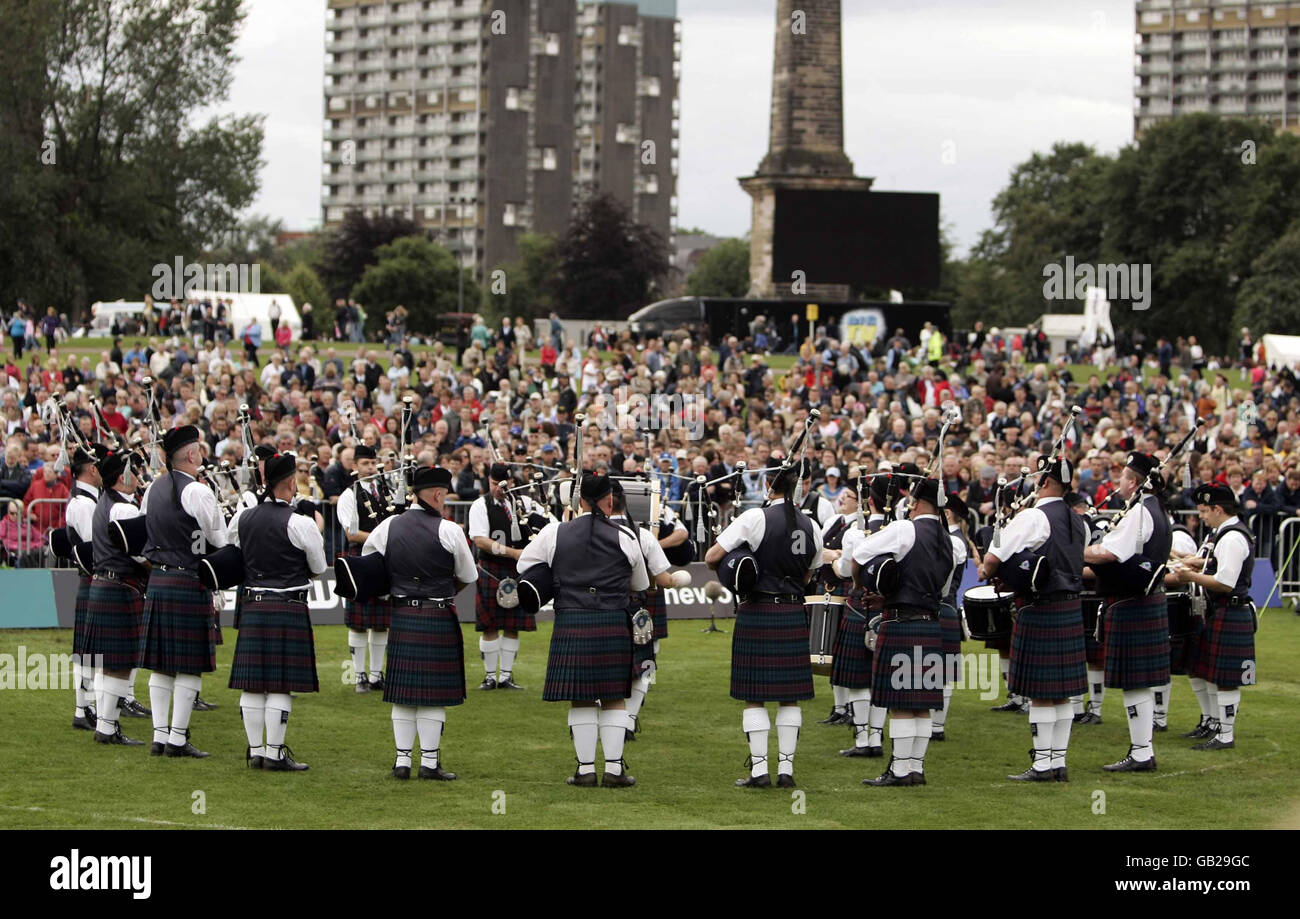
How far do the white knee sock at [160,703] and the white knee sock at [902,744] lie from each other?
159 inches

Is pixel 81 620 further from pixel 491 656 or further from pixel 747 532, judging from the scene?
pixel 747 532

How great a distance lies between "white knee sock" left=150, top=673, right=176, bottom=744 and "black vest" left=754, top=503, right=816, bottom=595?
11.1 feet

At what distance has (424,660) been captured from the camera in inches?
360

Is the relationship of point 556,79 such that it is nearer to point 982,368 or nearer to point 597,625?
point 982,368

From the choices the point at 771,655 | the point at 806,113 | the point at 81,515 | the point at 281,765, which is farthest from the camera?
the point at 806,113

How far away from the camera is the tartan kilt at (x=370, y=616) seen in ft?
40.3

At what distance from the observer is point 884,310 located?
40.2m

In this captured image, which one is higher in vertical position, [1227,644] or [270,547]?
[270,547]

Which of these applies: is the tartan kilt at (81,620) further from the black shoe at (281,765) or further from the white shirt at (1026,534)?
the white shirt at (1026,534)

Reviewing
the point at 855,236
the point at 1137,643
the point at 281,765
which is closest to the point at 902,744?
the point at 1137,643

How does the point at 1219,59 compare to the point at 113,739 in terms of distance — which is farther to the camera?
the point at 1219,59

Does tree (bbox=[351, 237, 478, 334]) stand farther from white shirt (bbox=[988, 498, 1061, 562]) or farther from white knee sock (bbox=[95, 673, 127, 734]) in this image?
white shirt (bbox=[988, 498, 1061, 562])

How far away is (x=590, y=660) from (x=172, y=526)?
102 inches
